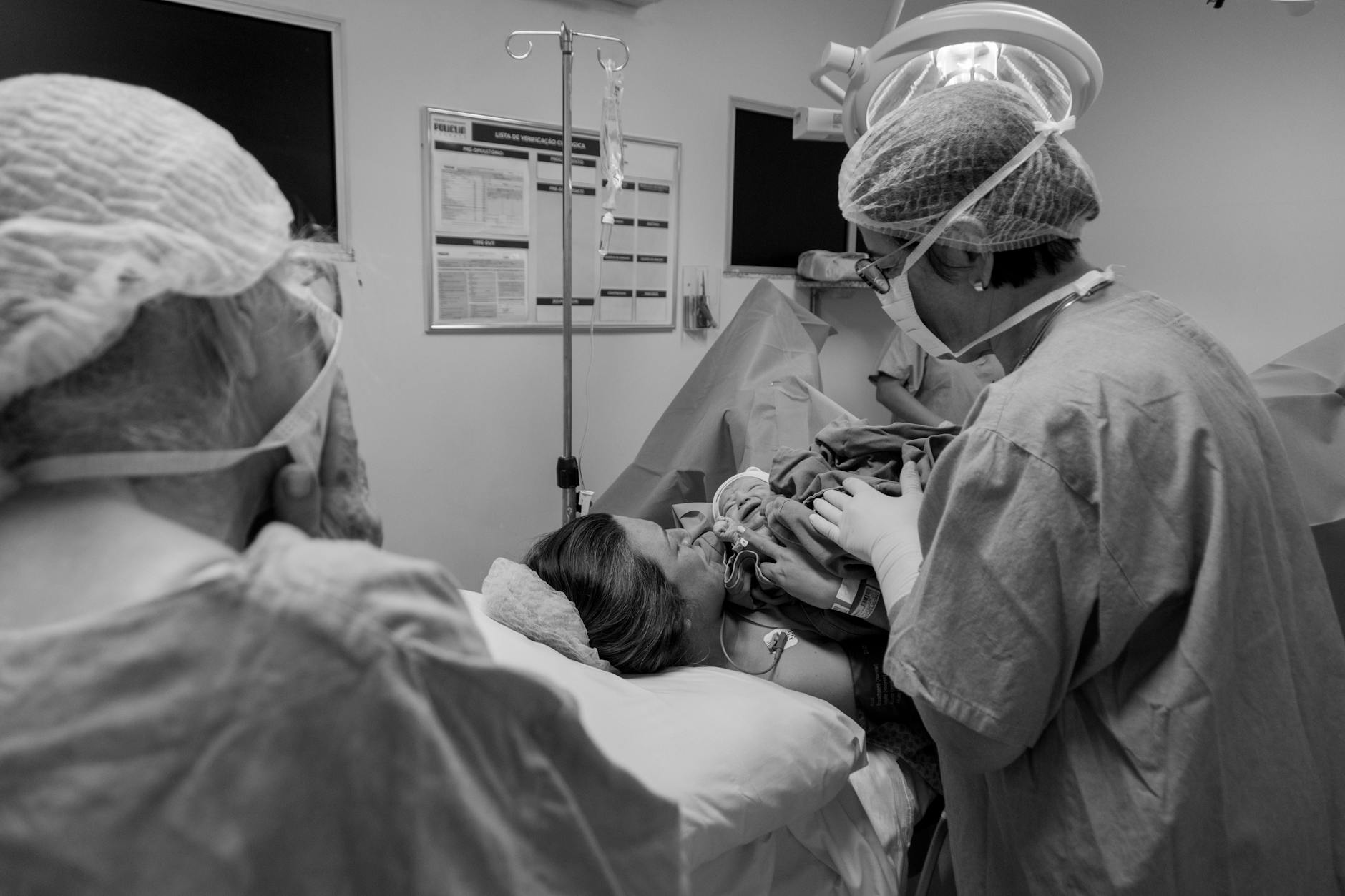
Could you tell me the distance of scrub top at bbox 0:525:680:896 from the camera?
356 mm

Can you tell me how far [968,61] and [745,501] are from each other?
0.85 m

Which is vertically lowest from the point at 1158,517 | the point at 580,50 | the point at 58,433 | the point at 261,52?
the point at 1158,517

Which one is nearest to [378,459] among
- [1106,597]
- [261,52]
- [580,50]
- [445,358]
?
[445,358]

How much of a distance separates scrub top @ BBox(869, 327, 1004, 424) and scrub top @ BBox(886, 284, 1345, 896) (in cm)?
211

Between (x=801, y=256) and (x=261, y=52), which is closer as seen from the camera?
(x=261, y=52)

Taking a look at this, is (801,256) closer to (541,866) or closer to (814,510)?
(814,510)

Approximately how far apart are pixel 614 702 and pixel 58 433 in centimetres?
90

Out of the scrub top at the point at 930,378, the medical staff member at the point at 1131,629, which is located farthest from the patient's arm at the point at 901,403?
the medical staff member at the point at 1131,629

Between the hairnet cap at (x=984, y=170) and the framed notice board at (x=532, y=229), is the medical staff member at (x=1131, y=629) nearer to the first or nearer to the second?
Result: the hairnet cap at (x=984, y=170)

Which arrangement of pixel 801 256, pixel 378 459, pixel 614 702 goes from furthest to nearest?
pixel 801 256, pixel 378 459, pixel 614 702

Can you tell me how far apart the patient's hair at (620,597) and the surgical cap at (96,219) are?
3.19ft

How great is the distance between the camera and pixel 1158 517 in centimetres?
84

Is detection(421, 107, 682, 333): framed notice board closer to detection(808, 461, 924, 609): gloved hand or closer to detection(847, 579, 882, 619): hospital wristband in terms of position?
detection(808, 461, 924, 609): gloved hand

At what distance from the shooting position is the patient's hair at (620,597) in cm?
138
